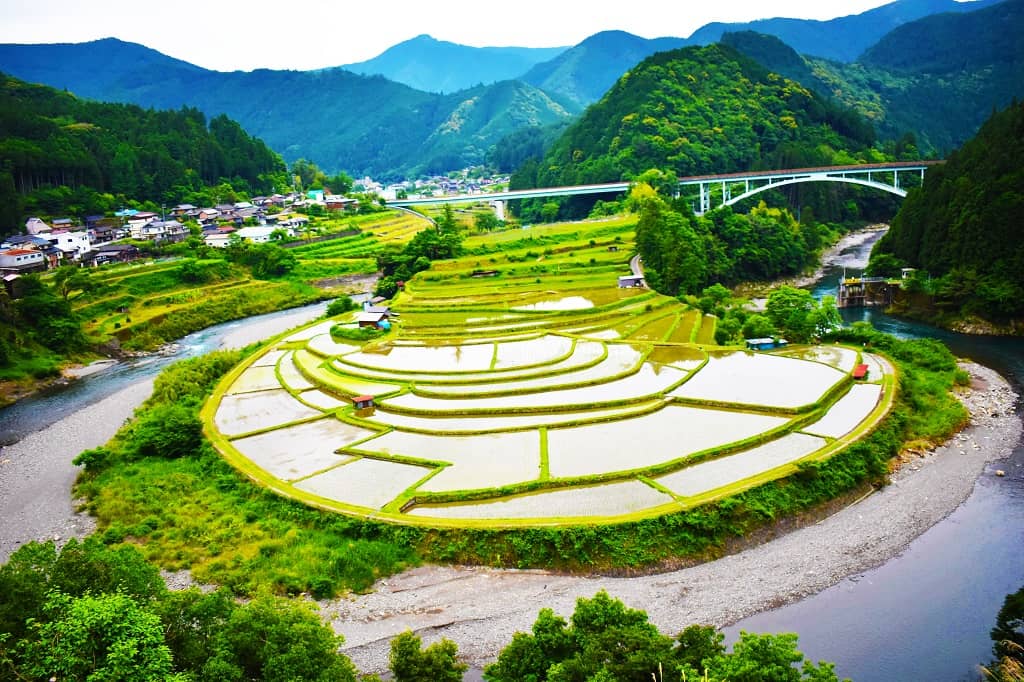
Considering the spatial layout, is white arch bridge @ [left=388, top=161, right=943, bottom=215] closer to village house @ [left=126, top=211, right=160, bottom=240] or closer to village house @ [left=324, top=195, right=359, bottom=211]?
village house @ [left=324, top=195, right=359, bottom=211]

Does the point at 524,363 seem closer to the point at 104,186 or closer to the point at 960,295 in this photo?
the point at 960,295

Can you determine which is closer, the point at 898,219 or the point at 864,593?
the point at 864,593

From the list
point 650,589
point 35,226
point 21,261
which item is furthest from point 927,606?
point 35,226

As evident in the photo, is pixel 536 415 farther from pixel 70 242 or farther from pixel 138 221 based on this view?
pixel 138 221

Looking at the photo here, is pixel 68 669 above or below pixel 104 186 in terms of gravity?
below

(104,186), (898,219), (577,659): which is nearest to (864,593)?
(577,659)
